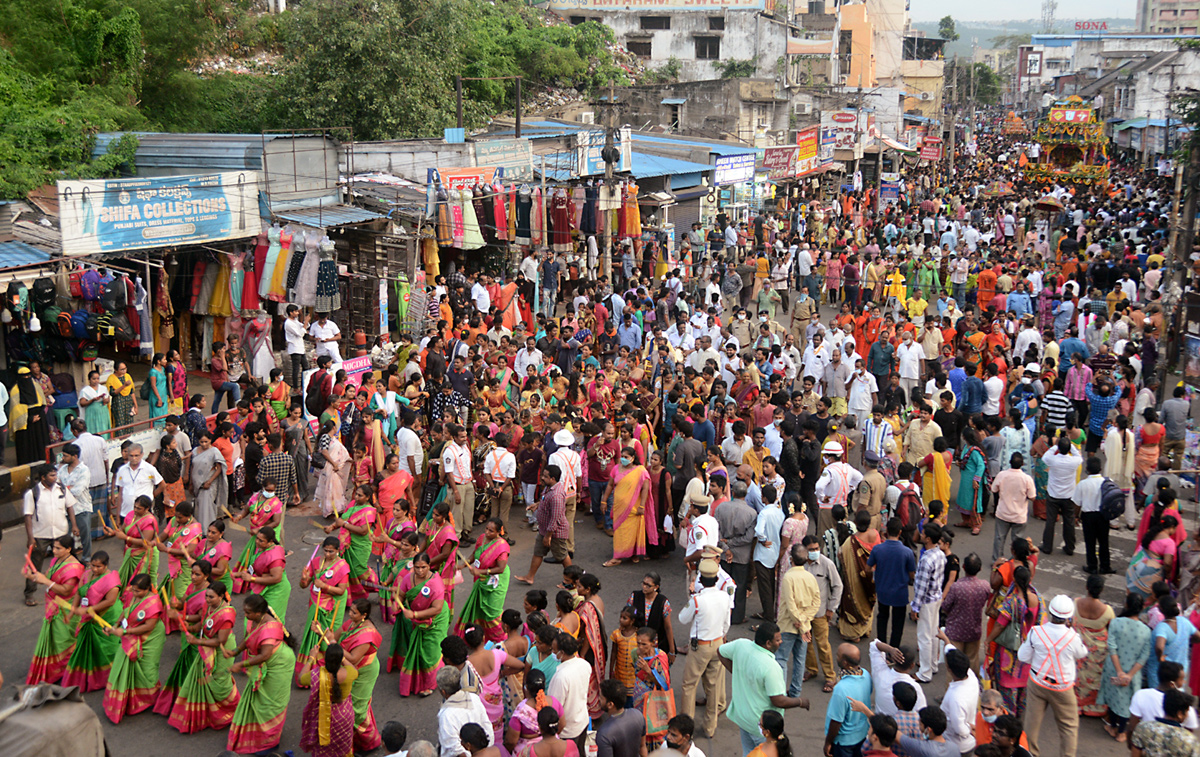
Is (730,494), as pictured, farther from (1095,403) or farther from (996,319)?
(996,319)

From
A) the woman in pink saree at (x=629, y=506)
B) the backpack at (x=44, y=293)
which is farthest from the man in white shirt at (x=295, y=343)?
the woman in pink saree at (x=629, y=506)

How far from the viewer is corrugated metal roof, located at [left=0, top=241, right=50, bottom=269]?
13.2 metres

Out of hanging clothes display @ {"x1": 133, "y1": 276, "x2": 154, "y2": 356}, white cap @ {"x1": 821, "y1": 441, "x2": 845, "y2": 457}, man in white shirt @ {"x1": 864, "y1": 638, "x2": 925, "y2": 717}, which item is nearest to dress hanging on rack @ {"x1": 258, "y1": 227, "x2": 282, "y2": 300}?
hanging clothes display @ {"x1": 133, "y1": 276, "x2": 154, "y2": 356}

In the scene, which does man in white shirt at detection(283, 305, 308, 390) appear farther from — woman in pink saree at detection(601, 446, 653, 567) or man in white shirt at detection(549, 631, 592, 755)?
man in white shirt at detection(549, 631, 592, 755)

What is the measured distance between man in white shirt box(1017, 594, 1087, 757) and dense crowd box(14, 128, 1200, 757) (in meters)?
0.02

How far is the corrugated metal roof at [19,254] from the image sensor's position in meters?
13.2

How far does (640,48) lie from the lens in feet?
168

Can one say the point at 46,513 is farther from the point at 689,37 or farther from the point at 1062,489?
the point at 689,37

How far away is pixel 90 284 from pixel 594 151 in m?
12.9

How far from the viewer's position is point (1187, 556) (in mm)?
8805

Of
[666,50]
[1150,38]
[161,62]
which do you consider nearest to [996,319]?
[161,62]

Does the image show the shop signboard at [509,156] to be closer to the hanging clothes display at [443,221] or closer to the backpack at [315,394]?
the hanging clothes display at [443,221]

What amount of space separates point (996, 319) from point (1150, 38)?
82.7 metres

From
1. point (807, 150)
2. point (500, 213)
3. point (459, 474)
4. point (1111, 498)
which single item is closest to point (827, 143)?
point (807, 150)
